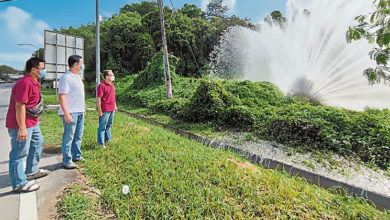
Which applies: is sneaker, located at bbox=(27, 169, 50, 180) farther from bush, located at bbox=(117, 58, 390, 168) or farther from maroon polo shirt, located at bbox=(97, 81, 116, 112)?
bush, located at bbox=(117, 58, 390, 168)

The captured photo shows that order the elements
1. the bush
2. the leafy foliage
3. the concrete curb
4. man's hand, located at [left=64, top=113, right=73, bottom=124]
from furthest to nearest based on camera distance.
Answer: the leafy foliage < the bush < man's hand, located at [left=64, top=113, right=73, bottom=124] < the concrete curb

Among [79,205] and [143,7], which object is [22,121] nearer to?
[79,205]

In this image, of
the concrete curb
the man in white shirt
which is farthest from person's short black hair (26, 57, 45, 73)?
the concrete curb

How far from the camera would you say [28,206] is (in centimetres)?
242

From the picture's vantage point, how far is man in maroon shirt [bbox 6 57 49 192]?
102 inches

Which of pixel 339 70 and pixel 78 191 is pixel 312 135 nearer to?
pixel 78 191

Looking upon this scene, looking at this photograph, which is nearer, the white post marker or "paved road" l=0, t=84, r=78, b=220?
"paved road" l=0, t=84, r=78, b=220

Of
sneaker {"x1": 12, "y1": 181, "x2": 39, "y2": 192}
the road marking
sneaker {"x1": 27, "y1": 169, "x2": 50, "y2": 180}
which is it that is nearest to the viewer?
the road marking

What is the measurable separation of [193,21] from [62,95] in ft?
86.3

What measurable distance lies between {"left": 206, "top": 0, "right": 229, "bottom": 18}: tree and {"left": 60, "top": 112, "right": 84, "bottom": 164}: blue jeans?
44.2 meters

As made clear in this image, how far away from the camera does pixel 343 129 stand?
428 centimetres

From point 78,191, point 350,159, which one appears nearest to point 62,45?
point 78,191

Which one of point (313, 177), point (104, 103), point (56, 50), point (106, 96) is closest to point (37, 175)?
point (104, 103)

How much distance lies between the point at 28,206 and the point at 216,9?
1841 inches
